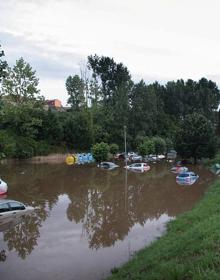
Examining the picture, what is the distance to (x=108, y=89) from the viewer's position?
333 ft

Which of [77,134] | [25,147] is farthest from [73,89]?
[25,147]

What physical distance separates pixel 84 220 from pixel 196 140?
1480 inches

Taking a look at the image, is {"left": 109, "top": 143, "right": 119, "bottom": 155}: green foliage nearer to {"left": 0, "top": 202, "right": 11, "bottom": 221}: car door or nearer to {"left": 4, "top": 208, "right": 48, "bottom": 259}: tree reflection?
{"left": 4, "top": 208, "right": 48, "bottom": 259}: tree reflection

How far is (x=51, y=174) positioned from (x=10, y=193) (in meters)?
14.2

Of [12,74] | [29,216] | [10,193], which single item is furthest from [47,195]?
[12,74]

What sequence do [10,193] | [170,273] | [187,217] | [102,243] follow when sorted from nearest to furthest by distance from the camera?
1. [170,273]
2. [102,243]
3. [187,217]
4. [10,193]

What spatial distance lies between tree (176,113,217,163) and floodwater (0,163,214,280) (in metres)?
12.7

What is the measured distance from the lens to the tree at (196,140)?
5850 cm

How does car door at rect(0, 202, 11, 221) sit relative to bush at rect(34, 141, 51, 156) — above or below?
above

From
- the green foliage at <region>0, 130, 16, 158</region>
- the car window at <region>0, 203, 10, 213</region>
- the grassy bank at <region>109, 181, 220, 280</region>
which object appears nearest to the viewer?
the grassy bank at <region>109, 181, 220, 280</region>

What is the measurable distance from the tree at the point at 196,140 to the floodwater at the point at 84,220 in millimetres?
12675

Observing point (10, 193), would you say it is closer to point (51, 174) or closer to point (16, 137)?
point (51, 174)

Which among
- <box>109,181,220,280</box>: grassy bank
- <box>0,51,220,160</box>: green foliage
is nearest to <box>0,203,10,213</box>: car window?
<box>109,181,220,280</box>: grassy bank

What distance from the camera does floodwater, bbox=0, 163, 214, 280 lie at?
52.4ft
